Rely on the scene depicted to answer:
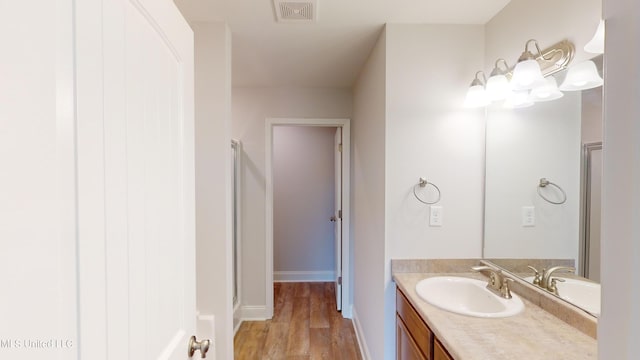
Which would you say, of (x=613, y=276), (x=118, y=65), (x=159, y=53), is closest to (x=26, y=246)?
(x=118, y=65)

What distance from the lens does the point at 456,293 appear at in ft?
5.20

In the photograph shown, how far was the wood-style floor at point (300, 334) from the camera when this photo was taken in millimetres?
2412

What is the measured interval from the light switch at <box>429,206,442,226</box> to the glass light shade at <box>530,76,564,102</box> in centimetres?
76

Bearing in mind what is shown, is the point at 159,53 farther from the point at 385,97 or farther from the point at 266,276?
the point at 266,276

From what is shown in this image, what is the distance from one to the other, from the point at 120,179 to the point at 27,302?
0.84 ft

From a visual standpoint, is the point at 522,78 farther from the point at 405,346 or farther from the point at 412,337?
the point at 405,346

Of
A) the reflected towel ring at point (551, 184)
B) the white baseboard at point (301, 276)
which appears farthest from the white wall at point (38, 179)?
the white baseboard at point (301, 276)

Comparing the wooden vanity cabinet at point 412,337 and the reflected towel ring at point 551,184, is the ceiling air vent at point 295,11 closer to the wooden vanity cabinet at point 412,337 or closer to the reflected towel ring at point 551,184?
the reflected towel ring at point 551,184

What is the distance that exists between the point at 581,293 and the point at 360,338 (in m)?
1.76

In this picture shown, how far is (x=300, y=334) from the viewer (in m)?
2.70

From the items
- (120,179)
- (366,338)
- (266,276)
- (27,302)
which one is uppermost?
(120,179)

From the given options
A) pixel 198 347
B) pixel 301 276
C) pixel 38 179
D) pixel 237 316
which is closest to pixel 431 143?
Answer: pixel 198 347

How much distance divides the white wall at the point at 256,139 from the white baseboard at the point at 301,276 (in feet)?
3.55

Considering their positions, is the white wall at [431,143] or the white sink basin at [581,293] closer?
the white sink basin at [581,293]
